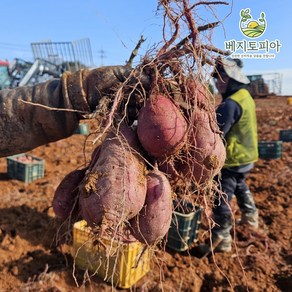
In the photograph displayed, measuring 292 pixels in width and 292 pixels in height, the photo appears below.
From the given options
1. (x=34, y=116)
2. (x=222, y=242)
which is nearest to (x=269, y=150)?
(x=222, y=242)

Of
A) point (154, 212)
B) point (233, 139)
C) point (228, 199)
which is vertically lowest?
point (228, 199)

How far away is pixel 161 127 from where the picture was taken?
1.30 meters

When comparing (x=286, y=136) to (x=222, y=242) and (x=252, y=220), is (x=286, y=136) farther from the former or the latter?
(x=222, y=242)

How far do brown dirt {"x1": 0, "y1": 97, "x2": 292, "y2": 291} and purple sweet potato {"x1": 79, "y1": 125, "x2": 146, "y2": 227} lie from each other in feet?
2.77

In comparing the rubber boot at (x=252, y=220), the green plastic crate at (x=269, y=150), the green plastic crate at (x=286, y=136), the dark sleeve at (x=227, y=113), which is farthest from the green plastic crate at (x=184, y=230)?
the green plastic crate at (x=286, y=136)

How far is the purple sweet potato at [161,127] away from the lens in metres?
1.31

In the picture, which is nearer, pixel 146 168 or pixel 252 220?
pixel 146 168

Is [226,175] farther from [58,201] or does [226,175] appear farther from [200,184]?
[58,201]

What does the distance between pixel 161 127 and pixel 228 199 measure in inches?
110

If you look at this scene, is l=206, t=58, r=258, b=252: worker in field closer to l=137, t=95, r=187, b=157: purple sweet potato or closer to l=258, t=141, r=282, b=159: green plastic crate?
l=137, t=95, r=187, b=157: purple sweet potato

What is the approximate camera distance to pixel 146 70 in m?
1.48

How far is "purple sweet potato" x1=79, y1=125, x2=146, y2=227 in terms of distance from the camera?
1.24 m

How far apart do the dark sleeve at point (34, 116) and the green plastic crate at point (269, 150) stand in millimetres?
6459

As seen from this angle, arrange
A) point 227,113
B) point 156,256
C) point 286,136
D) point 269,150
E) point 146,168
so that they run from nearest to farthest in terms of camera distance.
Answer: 1. point 146,168
2. point 156,256
3. point 227,113
4. point 269,150
5. point 286,136
